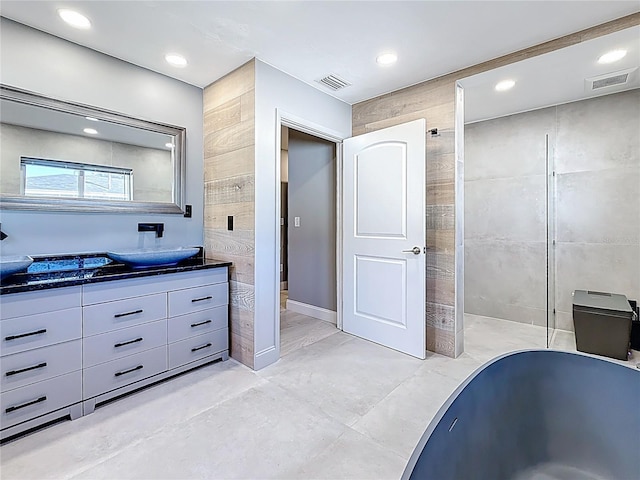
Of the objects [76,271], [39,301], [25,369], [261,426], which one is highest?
[76,271]

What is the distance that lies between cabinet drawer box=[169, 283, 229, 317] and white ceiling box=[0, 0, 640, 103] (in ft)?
5.81

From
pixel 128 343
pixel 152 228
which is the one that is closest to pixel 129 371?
pixel 128 343

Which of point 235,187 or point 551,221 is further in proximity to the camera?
point 551,221

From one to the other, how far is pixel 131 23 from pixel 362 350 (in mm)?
2982

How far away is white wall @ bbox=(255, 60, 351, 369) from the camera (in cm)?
250

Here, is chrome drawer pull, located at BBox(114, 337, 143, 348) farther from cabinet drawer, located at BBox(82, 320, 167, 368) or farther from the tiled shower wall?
the tiled shower wall

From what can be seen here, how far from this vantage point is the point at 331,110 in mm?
3135

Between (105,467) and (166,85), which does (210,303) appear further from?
(166,85)

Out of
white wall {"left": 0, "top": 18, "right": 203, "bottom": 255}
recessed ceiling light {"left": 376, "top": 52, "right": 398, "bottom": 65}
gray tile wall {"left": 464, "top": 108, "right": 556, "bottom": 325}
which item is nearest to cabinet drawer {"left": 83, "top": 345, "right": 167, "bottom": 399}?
white wall {"left": 0, "top": 18, "right": 203, "bottom": 255}

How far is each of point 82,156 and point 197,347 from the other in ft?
5.38

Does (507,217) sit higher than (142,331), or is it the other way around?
(507,217)

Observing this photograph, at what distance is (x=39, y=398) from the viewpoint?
1.74 meters

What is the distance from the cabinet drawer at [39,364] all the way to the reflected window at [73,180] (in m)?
1.03

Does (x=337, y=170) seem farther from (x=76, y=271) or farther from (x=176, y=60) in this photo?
(x=76, y=271)
